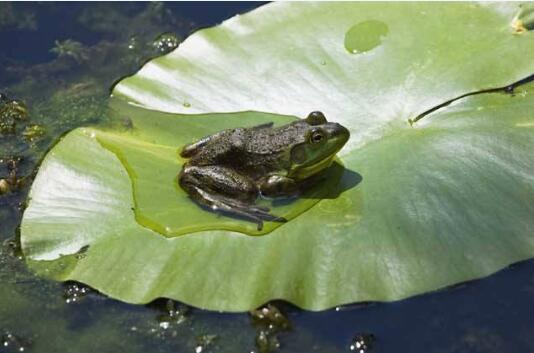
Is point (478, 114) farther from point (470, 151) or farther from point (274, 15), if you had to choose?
point (274, 15)

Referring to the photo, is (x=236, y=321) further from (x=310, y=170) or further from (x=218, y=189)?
(x=310, y=170)

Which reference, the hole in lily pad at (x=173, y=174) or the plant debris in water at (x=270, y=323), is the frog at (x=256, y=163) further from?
the plant debris in water at (x=270, y=323)

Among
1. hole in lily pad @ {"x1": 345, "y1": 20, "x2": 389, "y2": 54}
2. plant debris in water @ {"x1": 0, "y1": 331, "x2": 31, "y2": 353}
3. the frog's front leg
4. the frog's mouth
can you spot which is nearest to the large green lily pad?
hole in lily pad @ {"x1": 345, "y1": 20, "x2": 389, "y2": 54}

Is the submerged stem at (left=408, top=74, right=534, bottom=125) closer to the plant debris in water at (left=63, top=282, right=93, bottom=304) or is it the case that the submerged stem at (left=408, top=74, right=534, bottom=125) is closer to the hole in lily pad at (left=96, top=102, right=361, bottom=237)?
the hole in lily pad at (left=96, top=102, right=361, bottom=237)

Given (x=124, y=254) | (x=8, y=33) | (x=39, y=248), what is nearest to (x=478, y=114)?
(x=124, y=254)

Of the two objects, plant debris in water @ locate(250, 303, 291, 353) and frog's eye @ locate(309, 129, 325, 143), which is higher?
frog's eye @ locate(309, 129, 325, 143)

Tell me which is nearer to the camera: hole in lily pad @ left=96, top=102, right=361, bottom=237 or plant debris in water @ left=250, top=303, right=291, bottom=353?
plant debris in water @ left=250, top=303, right=291, bottom=353
